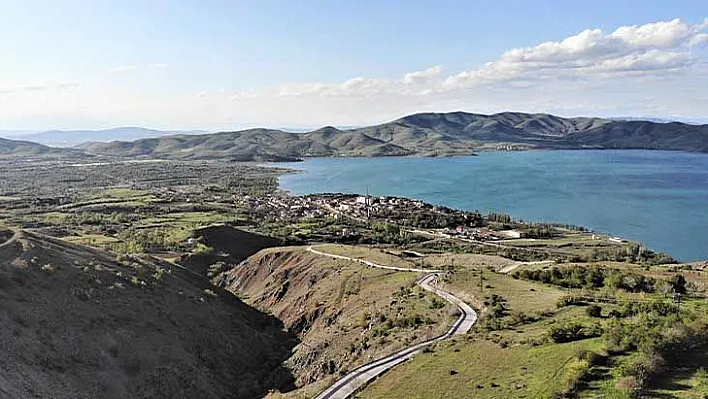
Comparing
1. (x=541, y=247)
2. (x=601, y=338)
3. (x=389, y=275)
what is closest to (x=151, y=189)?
(x=541, y=247)

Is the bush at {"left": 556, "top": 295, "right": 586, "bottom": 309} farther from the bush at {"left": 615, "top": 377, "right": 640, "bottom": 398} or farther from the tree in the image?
the bush at {"left": 615, "top": 377, "right": 640, "bottom": 398}

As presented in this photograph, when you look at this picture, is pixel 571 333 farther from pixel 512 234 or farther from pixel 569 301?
pixel 512 234

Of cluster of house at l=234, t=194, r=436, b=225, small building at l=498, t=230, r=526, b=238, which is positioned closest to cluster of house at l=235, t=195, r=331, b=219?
cluster of house at l=234, t=194, r=436, b=225

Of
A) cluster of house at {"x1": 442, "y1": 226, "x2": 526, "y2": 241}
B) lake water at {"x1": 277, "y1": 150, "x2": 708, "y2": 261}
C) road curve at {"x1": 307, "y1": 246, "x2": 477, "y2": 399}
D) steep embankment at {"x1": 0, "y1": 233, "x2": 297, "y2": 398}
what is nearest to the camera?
road curve at {"x1": 307, "y1": 246, "x2": 477, "y2": 399}

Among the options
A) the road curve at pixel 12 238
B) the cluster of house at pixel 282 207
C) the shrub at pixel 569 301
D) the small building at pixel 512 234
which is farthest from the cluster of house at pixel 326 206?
the shrub at pixel 569 301

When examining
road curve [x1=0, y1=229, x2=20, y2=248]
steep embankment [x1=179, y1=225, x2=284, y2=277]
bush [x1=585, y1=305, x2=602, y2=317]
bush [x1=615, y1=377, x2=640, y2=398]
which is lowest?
steep embankment [x1=179, y1=225, x2=284, y2=277]

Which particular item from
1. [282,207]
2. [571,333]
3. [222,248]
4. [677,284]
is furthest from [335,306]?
[282,207]
